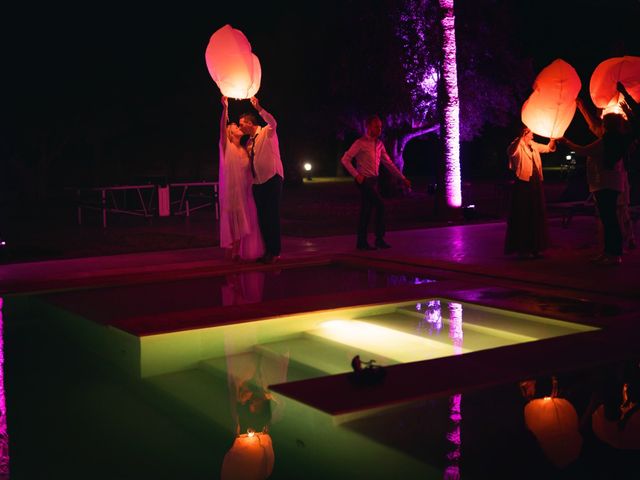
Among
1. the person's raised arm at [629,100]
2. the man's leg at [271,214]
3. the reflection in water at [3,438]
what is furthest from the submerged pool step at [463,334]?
the person's raised arm at [629,100]

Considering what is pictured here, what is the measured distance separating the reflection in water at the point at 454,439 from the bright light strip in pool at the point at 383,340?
51.4 inches

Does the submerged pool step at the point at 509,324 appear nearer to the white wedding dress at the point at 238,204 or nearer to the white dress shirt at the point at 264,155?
the white dress shirt at the point at 264,155

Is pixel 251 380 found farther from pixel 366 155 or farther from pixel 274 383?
pixel 366 155

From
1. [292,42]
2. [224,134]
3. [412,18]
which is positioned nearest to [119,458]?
[224,134]

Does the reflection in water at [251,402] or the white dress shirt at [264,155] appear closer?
the reflection in water at [251,402]

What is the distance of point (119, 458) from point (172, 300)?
438cm

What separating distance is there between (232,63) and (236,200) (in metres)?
1.68

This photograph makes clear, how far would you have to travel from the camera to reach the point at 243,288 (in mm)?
9148

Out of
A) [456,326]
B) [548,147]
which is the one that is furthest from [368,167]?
[456,326]

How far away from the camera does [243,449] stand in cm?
424

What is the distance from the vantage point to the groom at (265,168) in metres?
10.6

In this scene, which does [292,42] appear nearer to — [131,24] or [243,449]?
[131,24]

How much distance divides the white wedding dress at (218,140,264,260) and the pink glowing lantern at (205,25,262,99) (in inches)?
27.6

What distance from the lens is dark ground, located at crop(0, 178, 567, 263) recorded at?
13508mm
